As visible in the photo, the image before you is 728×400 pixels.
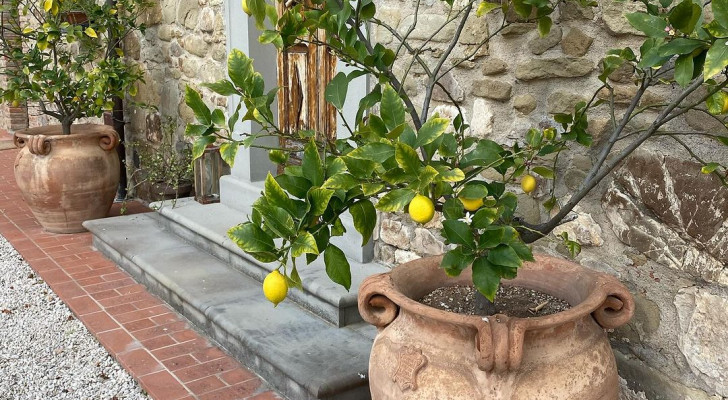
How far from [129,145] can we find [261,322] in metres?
3.16

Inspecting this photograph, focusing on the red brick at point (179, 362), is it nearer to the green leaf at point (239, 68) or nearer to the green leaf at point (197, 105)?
the green leaf at point (197, 105)

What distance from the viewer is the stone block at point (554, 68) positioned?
253cm

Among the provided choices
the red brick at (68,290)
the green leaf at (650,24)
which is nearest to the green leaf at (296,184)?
the green leaf at (650,24)

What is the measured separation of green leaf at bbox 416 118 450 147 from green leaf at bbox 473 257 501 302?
1.12 ft

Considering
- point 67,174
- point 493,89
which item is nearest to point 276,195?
point 493,89

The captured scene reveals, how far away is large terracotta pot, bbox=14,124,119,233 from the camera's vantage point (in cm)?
509

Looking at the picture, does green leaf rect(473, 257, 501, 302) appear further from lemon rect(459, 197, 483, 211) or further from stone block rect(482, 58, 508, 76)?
stone block rect(482, 58, 508, 76)

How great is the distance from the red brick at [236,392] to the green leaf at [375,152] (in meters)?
1.62

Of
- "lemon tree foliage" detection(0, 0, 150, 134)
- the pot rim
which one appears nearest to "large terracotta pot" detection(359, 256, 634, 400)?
the pot rim

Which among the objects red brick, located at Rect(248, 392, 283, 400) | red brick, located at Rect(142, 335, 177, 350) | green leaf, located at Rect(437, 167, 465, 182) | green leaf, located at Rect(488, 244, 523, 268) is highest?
green leaf, located at Rect(437, 167, 465, 182)

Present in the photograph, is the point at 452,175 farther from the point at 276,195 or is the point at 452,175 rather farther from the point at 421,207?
the point at 276,195

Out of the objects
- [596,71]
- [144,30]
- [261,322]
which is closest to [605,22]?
[596,71]

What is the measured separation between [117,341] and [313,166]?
7.01 feet

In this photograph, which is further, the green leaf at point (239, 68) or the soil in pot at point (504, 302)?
the soil in pot at point (504, 302)
